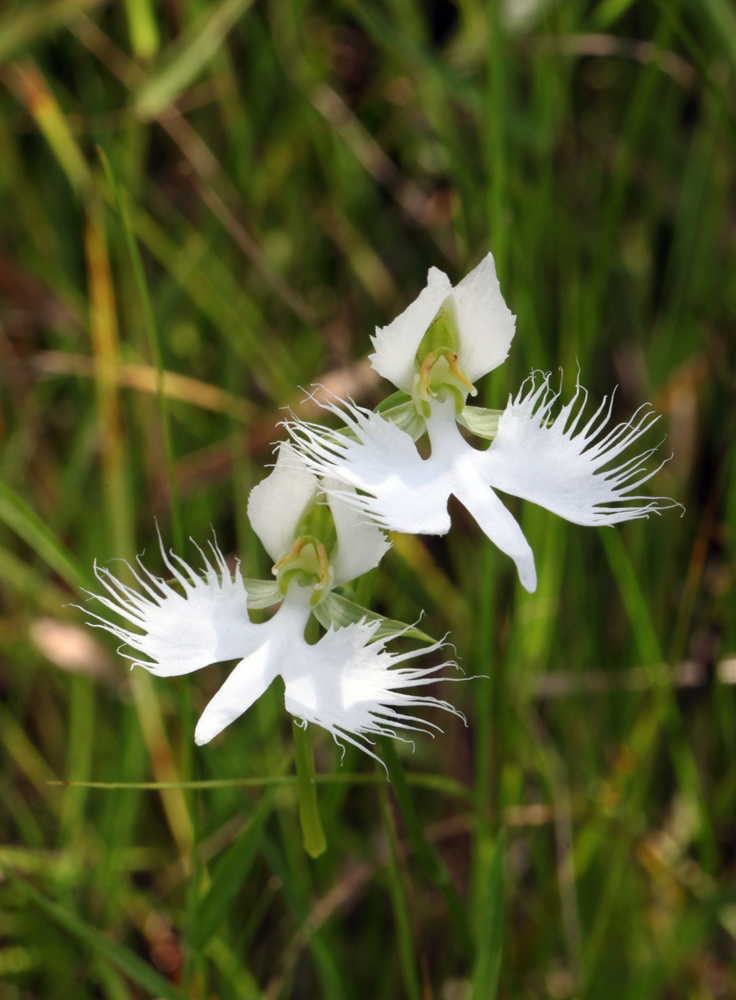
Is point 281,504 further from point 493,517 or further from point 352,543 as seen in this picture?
point 493,517

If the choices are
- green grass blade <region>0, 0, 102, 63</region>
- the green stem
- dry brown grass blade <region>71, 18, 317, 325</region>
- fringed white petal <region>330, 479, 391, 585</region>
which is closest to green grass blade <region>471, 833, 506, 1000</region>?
the green stem

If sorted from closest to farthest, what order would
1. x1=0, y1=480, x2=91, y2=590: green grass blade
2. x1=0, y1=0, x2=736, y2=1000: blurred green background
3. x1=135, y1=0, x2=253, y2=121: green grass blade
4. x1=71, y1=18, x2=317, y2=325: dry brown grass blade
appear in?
x1=0, y1=480, x2=91, y2=590: green grass blade
x1=0, y1=0, x2=736, y2=1000: blurred green background
x1=135, y1=0, x2=253, y2=121: green grass blade
x1=71, y1=18, x2=317, y2=325: dry brown grass blade

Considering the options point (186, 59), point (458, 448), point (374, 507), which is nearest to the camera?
point (374, 507)

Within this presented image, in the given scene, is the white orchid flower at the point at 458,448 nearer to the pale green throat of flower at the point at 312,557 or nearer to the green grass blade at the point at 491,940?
the pale green throat of flower at the point at 312,557

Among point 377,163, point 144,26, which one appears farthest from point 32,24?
point 377,163

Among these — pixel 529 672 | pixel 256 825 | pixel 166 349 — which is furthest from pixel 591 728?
pixel 166 349

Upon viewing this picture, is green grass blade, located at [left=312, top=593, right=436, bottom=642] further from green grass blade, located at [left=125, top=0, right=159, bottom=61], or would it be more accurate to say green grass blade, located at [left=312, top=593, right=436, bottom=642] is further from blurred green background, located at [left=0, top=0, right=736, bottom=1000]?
green grass blade, located at [left=125, top=0, right=159, bottom=61]

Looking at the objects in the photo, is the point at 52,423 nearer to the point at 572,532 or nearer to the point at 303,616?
the point at 572,532
